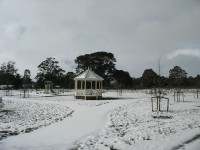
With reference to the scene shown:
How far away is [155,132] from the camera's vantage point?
40.8 ft

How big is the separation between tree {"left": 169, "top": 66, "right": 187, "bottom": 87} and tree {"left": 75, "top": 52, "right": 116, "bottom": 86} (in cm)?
1559

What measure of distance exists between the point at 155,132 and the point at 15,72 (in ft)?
278

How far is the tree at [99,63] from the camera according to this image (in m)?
86.4

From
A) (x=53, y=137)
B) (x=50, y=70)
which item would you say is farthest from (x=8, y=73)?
(x=53, y=137)

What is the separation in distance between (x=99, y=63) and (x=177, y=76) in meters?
21.8

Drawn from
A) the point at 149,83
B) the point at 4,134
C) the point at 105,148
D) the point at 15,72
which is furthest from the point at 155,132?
the point at 15,72

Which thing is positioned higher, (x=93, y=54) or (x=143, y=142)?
(x=93, y=54)

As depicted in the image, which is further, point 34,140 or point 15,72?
point 15,72

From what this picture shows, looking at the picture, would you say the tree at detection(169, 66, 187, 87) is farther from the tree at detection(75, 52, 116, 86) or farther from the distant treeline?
the tree at detection(75, 52, 116, 86)

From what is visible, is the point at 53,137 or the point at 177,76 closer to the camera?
the point at 53,137

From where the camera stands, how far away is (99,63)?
86750 millimetres

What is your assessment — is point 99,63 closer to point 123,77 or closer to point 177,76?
point 123,77

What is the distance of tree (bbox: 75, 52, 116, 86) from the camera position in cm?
8638

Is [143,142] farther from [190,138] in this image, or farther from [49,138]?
[49,138]
